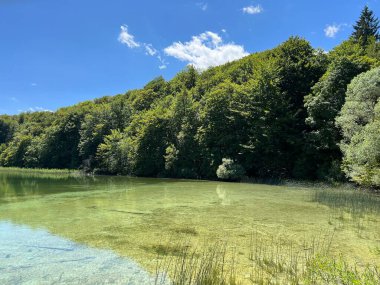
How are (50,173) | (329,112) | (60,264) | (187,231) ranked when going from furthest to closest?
(50,173) < (329,112) < (187,231) < (60,264)

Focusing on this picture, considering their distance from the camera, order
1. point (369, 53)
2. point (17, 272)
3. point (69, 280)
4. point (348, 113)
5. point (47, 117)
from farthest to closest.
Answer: point (47, 117) < point (369, 53) < point (348, 113) < point (17, 272) < point (69, 280)

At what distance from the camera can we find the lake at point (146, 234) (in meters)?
7.89

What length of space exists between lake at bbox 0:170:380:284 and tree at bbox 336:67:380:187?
18.1 ft

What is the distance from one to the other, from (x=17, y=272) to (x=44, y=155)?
78.8 m

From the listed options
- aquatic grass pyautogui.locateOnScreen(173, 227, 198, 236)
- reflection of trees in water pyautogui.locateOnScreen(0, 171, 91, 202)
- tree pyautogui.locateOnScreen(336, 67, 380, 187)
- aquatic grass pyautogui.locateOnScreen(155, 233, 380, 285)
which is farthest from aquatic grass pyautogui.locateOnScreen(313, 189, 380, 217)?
reflection of trees in water pyautogui.locateOnScreen(0, 171, 91, 202)

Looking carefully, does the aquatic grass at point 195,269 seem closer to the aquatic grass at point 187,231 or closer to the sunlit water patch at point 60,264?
the sunlit water patch at point 60,264

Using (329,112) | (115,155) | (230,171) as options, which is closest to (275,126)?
(329,112)

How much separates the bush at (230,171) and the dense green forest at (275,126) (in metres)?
0.12

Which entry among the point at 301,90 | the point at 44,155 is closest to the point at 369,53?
the point at 301,90

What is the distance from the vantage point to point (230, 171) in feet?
124

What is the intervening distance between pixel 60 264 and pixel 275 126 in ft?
108

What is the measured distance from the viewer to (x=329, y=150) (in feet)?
113

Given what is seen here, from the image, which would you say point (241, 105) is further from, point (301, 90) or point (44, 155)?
point (44, 155)

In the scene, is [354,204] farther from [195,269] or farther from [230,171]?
[230,171]
